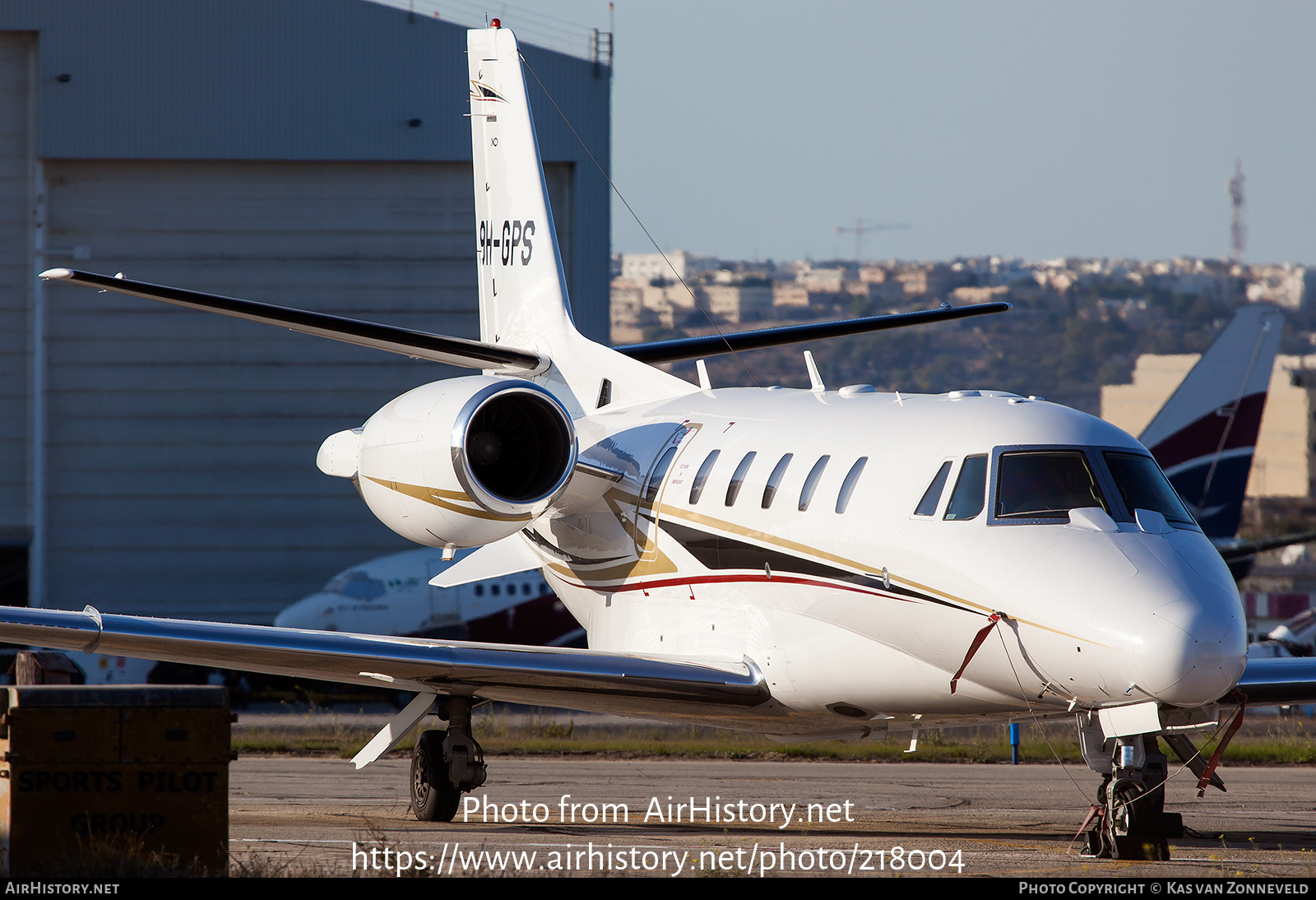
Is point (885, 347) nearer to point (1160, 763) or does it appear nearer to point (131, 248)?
point (131, 248)

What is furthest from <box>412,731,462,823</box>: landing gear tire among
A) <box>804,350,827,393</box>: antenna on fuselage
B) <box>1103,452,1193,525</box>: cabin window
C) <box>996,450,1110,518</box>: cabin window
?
<box>1103,452,1193,525</box>: cabin window

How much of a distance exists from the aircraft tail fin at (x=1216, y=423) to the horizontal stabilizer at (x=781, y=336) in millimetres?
13569

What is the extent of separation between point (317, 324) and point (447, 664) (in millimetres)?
3908

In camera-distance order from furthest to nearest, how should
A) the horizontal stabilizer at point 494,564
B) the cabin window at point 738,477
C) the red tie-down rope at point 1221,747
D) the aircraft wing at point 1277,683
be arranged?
the horizontal stabilizer at point 494,564 < the cabin window at point 738,477 < the aircraft wing at point 1277,683 < the red tie-down rope at point 1221,747

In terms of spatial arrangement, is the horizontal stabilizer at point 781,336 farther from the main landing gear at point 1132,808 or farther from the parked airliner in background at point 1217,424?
the parked airliner in background at point 1217,424

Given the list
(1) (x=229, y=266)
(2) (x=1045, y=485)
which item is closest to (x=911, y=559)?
(2) (x=1045, y=485)

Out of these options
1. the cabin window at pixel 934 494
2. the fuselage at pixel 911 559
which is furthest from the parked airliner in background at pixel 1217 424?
the cabin window at pixel 934 494

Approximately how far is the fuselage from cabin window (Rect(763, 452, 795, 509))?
0.05ft

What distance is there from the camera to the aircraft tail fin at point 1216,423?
2933 centimetres

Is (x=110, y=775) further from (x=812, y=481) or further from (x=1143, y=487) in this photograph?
(x=1143, y=487)

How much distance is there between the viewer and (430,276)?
3456cm

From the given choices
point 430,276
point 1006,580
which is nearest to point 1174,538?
point 1006,580

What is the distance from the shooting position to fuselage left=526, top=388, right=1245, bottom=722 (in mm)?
9289

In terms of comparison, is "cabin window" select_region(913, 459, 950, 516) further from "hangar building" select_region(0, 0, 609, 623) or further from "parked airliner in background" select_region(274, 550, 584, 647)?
"hangar building" select_region(0, 0, 609, 623)
